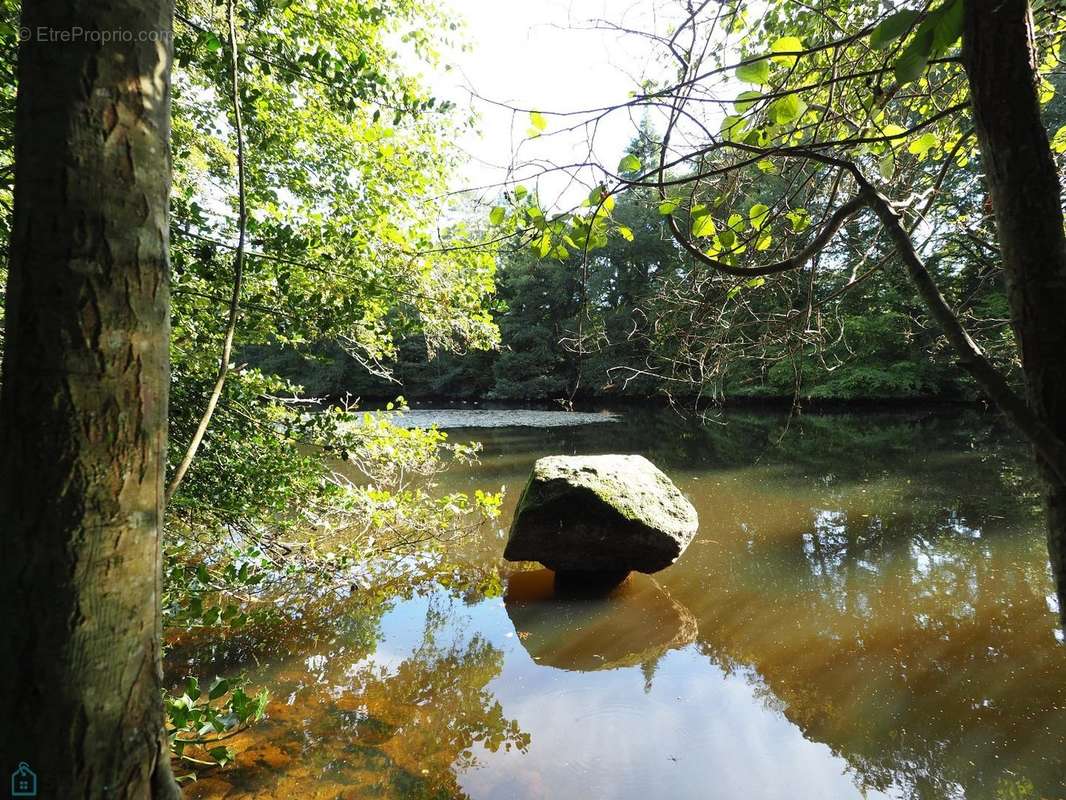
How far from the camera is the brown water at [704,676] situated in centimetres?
321

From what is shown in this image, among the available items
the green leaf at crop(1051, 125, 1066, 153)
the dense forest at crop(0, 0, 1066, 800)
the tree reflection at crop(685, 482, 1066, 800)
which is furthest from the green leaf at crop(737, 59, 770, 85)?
the tree reflection at crop(685, 482, 1066, 800)

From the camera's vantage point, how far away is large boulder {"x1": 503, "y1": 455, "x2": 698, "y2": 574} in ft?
18.8

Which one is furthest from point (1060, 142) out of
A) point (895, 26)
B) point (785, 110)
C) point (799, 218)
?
point (895, 26)

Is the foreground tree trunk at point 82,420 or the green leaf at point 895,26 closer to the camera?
the foreground tree trunk at point 82,420

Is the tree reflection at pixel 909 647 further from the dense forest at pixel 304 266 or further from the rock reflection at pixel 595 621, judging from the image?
the dense forest at pixel 304 266

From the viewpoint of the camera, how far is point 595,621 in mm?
5305

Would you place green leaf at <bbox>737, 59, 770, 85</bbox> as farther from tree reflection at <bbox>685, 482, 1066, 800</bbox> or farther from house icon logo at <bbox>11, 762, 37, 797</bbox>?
tree reflection at <bbox>685, 482, 1066, 800</bbox>

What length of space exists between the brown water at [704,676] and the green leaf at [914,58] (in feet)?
4.24

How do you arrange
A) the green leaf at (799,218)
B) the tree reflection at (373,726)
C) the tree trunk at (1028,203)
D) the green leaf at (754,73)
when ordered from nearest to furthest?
the tree trunk at (1028,203), the green leaf at (754,73), the green leaf at (799,218), the tree reflection at (373,726)

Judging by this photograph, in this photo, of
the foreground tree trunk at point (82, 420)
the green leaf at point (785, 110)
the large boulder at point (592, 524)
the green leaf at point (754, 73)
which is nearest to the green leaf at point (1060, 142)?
the green leaf at point (785, 110)

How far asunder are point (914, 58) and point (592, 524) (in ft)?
16.6

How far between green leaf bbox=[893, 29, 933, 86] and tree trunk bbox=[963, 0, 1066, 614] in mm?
70

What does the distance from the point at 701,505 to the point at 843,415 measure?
44.2 feet

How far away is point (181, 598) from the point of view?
274 cm
